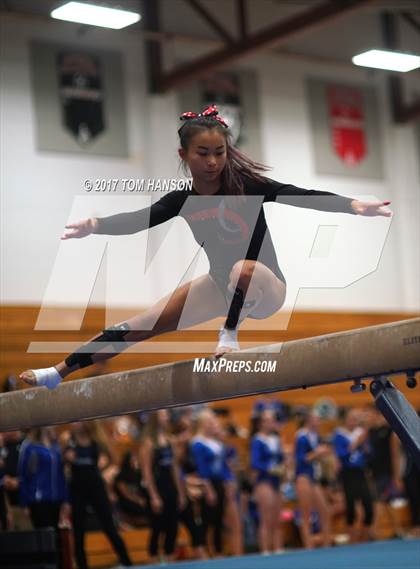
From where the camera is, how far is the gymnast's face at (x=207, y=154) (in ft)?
14.9

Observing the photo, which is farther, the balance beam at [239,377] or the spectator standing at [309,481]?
the spectator standing at [309,481]

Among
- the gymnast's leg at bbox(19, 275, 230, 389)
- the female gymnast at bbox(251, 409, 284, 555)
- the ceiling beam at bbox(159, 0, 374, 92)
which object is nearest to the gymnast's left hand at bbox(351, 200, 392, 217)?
the gymnast's leg at bbox(19, 275, 230, 389)

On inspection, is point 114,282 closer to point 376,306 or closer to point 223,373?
point 376,306

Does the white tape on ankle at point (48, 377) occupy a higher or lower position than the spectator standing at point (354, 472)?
higher

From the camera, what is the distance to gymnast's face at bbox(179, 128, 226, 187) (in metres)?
4.53

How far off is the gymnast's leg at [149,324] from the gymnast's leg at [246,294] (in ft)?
0.83

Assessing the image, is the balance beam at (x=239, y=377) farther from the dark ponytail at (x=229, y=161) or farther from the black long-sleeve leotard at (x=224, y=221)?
the dark ponytail at (x=229, y=161)

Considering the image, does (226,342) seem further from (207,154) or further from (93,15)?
(93,15)

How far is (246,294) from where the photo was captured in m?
4.42

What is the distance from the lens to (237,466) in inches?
493

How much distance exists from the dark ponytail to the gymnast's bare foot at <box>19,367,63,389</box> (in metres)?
1.21

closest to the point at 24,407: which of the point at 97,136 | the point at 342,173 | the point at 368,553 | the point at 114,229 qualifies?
the point at 114,229

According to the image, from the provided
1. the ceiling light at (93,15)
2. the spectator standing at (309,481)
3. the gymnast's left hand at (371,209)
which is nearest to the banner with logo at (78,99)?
the ceiling light at (93,15)

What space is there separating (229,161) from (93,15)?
21.2 feet
